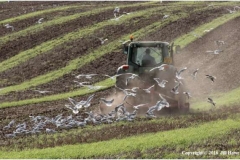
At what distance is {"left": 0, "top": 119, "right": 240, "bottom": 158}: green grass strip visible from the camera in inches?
565

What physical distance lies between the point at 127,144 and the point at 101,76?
17.6 meters

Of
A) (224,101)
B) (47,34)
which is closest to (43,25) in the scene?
(47,34)

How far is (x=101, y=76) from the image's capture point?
3241 cm

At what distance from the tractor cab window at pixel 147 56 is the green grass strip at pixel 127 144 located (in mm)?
5702

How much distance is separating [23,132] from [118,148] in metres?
4.32

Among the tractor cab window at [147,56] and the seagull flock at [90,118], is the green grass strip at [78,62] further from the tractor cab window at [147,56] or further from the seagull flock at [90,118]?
the seagull flock at [90,118]

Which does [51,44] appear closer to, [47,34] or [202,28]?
[47,34]

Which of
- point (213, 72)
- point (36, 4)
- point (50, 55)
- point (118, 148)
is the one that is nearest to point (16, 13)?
point (36, 4)

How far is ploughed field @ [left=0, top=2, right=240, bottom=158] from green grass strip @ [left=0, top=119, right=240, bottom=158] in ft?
0.09

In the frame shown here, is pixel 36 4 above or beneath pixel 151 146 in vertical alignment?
above

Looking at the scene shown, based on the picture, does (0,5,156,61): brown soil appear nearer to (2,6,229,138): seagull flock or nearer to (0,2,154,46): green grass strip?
(0,2,154,46): green grass strip

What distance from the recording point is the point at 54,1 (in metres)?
63.0

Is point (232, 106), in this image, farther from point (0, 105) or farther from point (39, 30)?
point (39, 30)

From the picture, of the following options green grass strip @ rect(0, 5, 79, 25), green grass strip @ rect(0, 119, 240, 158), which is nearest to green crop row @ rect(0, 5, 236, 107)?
green grass strip @ rect(0, 119, 240, 158)
